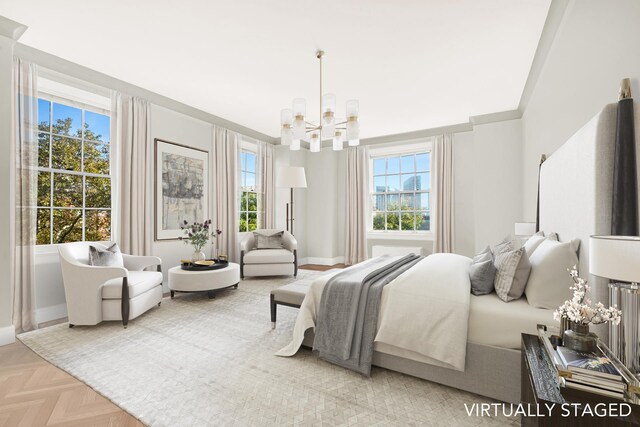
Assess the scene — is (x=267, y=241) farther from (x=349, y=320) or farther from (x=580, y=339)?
(x=580, y=339)

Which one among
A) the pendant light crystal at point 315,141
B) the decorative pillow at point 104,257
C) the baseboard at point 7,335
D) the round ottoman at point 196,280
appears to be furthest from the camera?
the round ottoman at point 196,280

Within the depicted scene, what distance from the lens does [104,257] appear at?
313 cm

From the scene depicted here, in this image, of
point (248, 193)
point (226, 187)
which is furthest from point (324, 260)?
point (226, 187)

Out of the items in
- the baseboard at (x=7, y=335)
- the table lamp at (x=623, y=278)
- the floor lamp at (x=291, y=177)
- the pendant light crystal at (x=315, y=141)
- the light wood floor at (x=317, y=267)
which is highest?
the pendant light crystal at (x=315, y=141)

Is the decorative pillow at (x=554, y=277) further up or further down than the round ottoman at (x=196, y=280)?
further up

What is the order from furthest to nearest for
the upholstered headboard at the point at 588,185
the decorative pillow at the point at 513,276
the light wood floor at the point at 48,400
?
the decorative pillow at the point at 513,276 < the light wood floor at the point at 48,400 < the upholstered headboard at the point at 588,185

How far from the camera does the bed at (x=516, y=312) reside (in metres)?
1.47

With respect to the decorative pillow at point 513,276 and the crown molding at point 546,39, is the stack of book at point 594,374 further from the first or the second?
the crown molding at point 546,39

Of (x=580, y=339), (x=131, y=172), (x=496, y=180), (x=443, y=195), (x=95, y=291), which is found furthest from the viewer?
→ (x=443, y=195)

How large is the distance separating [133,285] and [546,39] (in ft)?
15.6

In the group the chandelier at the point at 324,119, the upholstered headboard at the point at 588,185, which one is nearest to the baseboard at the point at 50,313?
the chandelier at the point at 324,119

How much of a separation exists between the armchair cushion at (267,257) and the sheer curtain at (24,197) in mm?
2614

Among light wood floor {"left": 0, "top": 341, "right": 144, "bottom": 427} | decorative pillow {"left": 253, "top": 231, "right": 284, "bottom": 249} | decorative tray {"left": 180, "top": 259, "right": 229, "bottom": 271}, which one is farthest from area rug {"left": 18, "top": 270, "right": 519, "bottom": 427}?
decorative pillow {"left": 253, "top": 231, "right": 284, "bottom": 249}

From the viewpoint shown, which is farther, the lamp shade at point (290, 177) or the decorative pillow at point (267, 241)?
the decorative pillow at point (267, 241)
